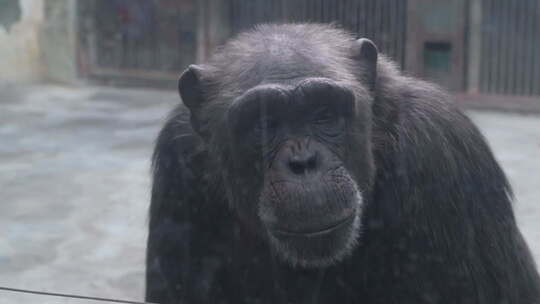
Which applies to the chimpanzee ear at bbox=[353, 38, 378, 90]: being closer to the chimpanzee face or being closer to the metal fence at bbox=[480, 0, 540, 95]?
the chimpanzee face

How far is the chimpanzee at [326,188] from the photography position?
9.02 feet

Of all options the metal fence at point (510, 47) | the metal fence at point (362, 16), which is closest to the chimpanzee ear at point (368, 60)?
the metal fence at point (510, 47)

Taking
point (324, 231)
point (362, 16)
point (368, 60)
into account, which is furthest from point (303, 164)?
point (362, 16)

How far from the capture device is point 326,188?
2.63 m

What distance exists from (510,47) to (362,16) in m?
1.30

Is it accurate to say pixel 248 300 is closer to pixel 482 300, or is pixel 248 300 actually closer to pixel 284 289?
pixel 284 289

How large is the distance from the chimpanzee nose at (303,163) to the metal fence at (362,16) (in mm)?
5674

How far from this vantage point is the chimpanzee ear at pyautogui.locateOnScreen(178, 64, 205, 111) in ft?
10.1

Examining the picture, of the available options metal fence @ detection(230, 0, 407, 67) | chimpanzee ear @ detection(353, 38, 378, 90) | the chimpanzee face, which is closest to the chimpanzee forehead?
the chimpanzee face

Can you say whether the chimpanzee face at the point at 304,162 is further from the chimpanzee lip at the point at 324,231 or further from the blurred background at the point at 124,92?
the blurred background at the point at 124,92

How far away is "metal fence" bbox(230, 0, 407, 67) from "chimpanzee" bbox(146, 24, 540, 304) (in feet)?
16.5

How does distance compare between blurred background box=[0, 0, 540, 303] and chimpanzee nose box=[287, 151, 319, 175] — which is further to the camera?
blurred background box=[0, 0, 540, 303]

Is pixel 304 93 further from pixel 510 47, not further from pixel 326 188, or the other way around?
pixel 510 47

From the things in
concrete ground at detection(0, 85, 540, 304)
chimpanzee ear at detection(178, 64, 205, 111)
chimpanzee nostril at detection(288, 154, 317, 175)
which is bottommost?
concrete ground at detection(0, 85, 540, 304)
